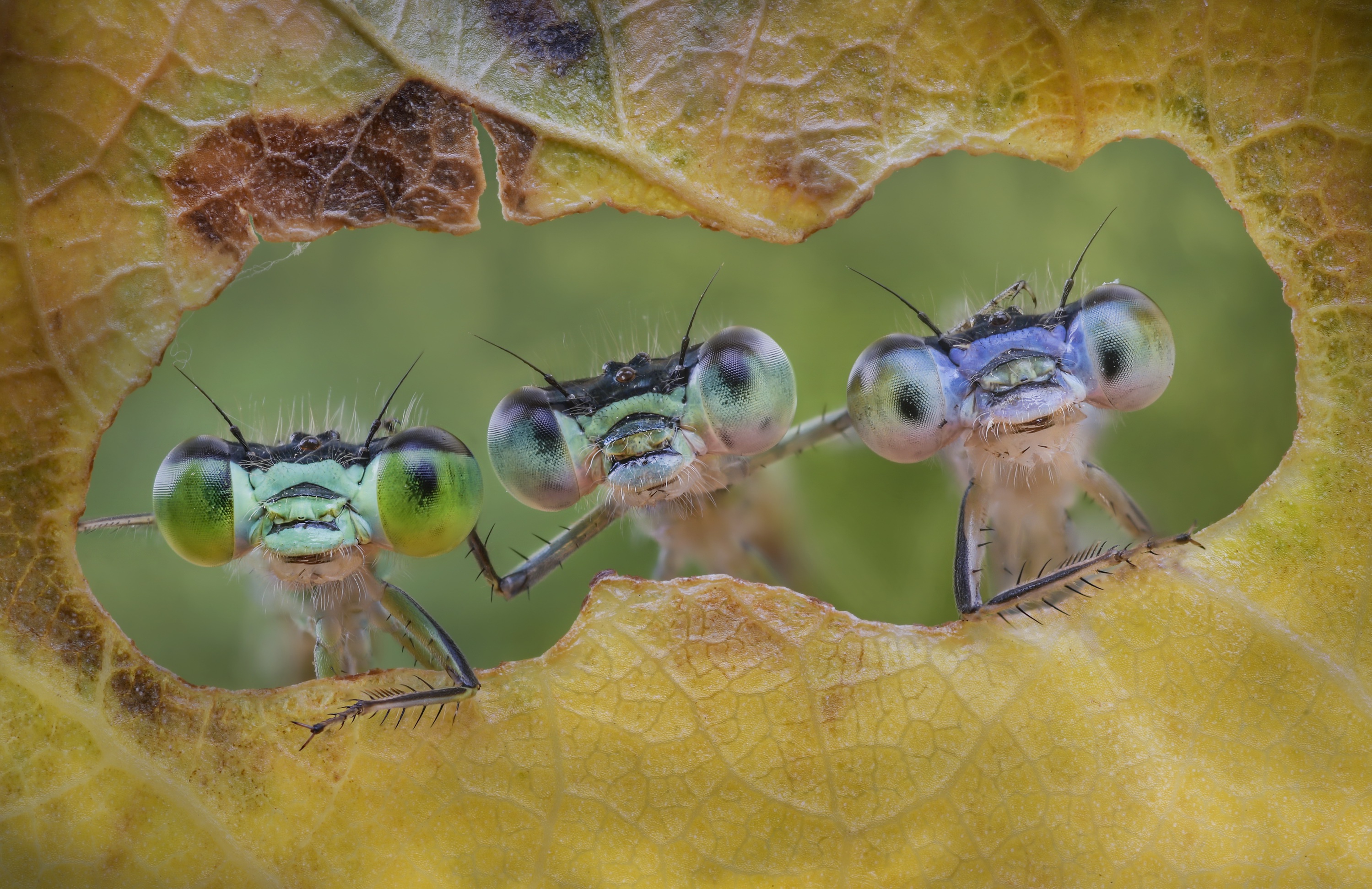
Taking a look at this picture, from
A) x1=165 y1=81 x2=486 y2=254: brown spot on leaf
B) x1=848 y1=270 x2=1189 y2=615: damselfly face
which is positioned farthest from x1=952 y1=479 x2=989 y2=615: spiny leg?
x1=165 y1=81 x2=486 y2=254: brown spot on leaf

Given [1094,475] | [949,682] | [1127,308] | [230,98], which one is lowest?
[949,682]

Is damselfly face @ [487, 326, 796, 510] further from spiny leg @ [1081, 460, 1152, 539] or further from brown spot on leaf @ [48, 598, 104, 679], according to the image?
spiny leg @ [1081, 460, 1152, 539]

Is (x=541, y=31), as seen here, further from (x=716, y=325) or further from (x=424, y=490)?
(x=716, y=325)

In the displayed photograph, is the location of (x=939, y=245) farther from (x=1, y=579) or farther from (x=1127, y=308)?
(x=1, y=579)

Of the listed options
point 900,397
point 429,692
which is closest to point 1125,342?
point 900,397

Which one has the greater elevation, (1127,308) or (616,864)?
(1127,308)

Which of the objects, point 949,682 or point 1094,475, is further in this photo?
point 1094,475

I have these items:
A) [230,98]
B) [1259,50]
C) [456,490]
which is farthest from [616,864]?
[1259,50]
